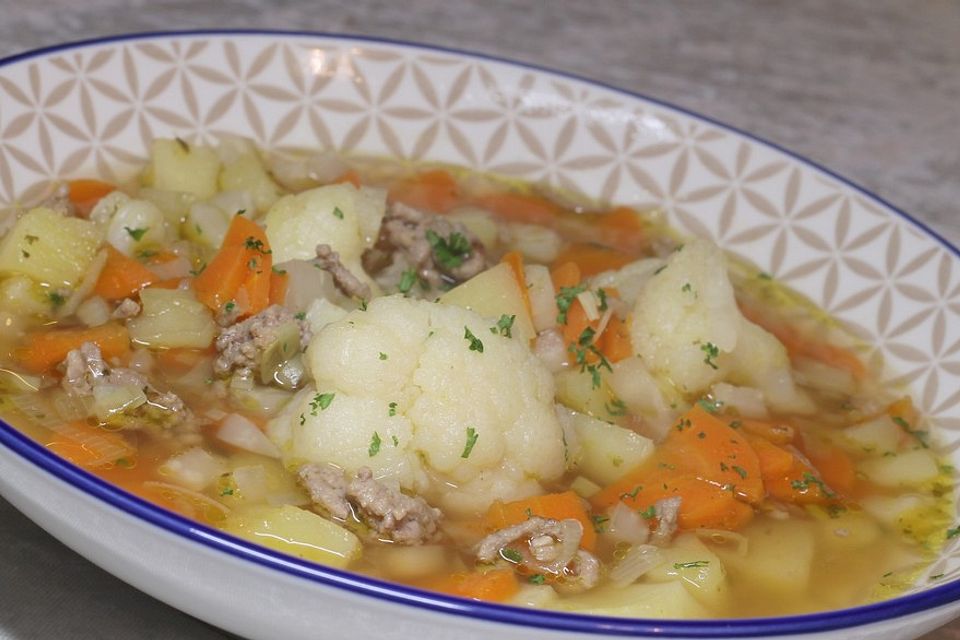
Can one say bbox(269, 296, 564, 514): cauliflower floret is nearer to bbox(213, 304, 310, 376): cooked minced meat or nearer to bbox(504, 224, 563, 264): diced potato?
bbox(213, 304, 310, 376): cooked minced meat

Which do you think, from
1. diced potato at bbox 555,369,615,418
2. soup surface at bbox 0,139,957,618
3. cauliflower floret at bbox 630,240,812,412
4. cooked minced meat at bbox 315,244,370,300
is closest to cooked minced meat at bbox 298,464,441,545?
soup surface at bbox 0,139,957,618

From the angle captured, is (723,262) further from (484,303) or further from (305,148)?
(305,148)

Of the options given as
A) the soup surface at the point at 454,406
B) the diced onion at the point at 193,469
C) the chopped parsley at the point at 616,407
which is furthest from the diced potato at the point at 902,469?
the diced onion at the point at 193,469

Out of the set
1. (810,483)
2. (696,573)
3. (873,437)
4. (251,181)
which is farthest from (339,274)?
(873,437)

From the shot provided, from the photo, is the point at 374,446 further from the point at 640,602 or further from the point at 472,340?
the point at 640,602

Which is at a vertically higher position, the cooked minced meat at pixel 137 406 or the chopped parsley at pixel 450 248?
the chopped parsley at pixel 450 248

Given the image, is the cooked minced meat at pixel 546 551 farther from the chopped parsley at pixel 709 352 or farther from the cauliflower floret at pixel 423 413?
the chopped parsley at pixel 709 352
